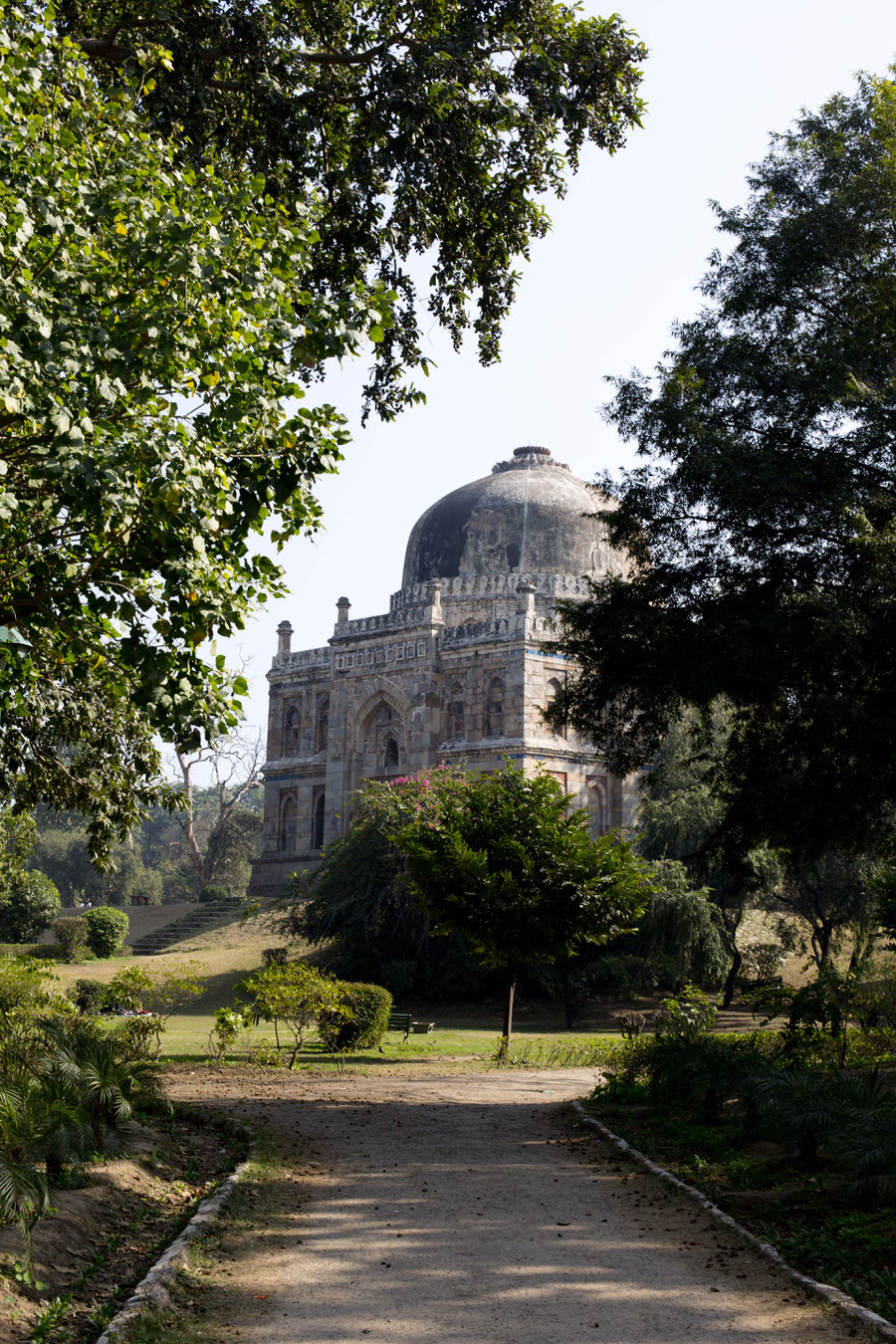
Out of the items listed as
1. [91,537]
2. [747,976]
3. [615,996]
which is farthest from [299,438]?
[747,976]

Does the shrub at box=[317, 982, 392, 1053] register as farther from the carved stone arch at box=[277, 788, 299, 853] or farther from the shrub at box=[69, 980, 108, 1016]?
the carved stone arch at box=[277, 788, 299, 853]

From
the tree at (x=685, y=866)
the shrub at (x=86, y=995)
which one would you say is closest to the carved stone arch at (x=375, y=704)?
the tree at (x=685, y=866)

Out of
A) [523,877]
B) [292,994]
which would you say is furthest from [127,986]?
[523,877]

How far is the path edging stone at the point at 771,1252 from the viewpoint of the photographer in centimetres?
522

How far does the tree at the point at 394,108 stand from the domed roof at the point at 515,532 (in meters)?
27.2

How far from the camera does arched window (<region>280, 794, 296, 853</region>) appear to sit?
42969 millimetres

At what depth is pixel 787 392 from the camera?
41.9 feet

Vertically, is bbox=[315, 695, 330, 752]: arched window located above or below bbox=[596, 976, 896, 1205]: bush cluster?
above

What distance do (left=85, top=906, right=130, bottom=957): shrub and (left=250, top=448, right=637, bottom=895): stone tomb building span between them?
8.11 m

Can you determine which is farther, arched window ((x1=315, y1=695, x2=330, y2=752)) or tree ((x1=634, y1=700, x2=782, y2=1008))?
arched window ((x1=315, y1=695, x2=330, y2=752))

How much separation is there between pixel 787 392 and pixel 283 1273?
10118 millimetres

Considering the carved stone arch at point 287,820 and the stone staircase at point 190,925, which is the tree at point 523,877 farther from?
the carved stone arch at point 287,820

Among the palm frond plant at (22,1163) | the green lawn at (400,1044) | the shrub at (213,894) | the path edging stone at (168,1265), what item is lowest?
the green lawn at (400,1044)

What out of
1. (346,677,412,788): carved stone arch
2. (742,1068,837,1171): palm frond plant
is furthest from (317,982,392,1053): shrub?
(346,677,412,788): carved stone arch
